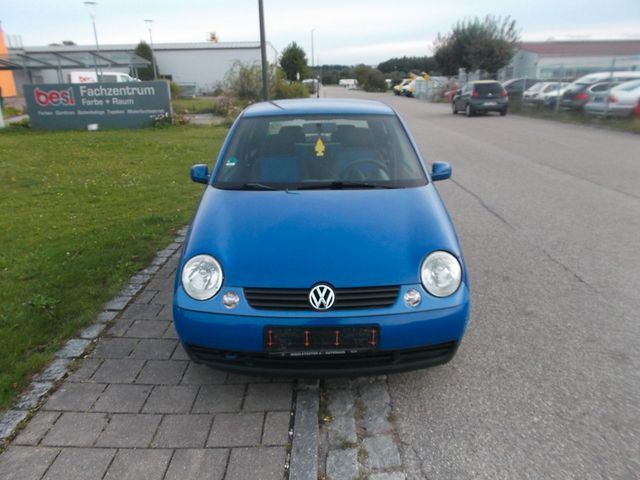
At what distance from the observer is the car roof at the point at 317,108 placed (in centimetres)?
412

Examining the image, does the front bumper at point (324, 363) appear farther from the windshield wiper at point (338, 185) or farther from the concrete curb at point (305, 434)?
the windshield wiper at point (338, 185)

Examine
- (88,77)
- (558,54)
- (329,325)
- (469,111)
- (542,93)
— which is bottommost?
(469,111)

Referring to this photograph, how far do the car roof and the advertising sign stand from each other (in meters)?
14.9

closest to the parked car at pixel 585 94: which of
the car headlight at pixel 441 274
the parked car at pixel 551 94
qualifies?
the parked car at pixel 551 94

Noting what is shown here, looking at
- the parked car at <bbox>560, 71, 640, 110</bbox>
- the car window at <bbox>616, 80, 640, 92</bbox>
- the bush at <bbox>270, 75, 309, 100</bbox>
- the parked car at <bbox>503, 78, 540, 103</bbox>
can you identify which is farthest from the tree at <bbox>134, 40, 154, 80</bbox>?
the car window at <bbox>616, 80, 640, 92</bbox>

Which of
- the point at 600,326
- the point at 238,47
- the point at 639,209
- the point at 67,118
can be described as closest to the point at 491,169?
the point at 639,209

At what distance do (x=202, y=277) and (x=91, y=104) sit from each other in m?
17.2

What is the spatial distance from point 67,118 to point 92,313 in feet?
52.7

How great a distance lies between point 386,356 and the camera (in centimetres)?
264

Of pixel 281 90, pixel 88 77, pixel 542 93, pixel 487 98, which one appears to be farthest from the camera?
pixel 88 77

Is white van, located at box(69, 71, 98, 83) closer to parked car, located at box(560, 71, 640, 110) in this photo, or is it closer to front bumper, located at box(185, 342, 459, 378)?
parked car, located at box(560, 71, 640, 110)

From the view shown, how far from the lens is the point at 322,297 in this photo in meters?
2.52

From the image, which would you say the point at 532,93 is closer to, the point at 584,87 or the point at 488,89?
the point at 488,89

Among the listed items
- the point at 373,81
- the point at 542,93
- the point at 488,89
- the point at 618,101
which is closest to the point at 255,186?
the point at 618,101
